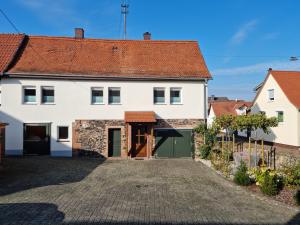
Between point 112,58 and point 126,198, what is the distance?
1371 centimetres

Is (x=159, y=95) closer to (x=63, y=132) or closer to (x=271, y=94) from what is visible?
(x=63, y=132)

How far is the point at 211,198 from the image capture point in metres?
10.3

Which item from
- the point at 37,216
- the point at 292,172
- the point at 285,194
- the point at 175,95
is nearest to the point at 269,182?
the point at 285,194

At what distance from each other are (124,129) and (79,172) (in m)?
5.94

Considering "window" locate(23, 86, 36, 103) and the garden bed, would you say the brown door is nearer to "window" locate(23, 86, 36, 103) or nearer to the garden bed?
"window" locate(23, 86, 36, 103)

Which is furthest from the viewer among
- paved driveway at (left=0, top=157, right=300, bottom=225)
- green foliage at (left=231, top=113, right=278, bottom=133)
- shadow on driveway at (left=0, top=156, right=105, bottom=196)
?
green foliage at (left=231, top=113, right=278, bottom=133)

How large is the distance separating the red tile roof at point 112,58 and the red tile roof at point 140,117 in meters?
2.54

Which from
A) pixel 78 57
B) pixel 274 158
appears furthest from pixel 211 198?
pixel 78 57

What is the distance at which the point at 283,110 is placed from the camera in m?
25.7

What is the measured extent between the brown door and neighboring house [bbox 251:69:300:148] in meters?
11.9

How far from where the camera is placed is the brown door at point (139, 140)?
65.7 feet

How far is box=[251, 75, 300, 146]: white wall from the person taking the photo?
23922 millimetres

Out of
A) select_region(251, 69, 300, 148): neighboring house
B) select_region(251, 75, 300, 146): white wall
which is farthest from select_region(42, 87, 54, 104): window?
select_region(251, 75, 300, 146): white wall

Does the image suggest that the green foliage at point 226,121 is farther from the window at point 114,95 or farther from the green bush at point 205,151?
the window at point 114,95
